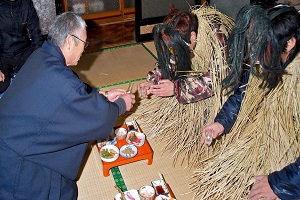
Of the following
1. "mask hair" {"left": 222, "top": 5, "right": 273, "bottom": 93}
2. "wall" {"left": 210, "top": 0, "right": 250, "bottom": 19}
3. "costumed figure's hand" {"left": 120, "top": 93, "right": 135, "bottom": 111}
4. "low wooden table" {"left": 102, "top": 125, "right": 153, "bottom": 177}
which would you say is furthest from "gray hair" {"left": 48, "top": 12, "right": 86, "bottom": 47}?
"wall" {"left": 210, "top": 0, "right": 250, "bottom": 19}

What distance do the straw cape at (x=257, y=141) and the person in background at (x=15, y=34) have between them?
1986mm

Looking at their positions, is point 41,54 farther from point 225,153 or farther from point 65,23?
point 225,153

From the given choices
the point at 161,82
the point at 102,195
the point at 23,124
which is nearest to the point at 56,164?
the point at 23,124

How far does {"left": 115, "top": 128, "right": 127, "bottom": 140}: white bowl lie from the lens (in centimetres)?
258

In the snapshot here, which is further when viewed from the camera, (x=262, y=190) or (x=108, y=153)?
(x=108, y=153)

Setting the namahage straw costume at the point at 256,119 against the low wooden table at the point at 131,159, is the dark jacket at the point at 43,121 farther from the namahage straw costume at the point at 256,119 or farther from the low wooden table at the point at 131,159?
the namahage straw costume at the point at 256,119

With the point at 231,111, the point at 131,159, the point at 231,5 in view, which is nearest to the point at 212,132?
the point at 231,111

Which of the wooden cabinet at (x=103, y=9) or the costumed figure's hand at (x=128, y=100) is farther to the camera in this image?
the wooden cabinet at (x=103, y=9)

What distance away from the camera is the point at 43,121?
174 cm

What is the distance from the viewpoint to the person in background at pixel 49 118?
1.73 meters

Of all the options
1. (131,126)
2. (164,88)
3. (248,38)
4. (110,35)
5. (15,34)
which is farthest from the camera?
(110,35)

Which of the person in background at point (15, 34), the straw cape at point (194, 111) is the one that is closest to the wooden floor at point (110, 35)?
the person in background at point (15, 34)

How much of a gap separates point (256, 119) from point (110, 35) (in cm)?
320

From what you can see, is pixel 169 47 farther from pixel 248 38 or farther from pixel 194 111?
pixel 248 38
